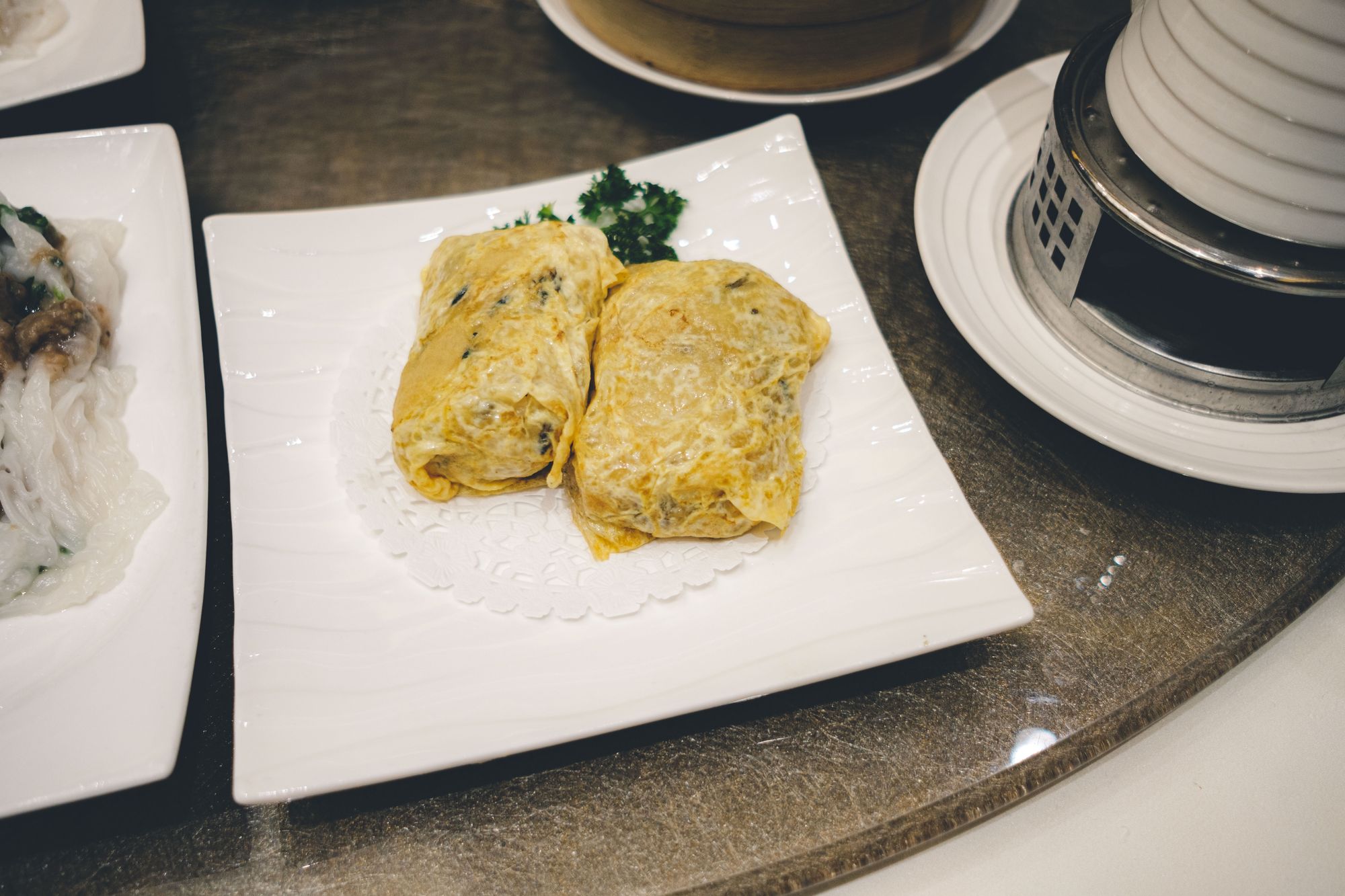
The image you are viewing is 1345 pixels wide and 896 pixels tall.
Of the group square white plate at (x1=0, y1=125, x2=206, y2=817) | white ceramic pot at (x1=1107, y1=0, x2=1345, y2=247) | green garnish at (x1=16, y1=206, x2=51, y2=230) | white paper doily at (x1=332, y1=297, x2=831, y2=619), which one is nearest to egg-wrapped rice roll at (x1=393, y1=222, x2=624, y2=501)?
white paper doily at (x1=332, y1=297, x2=831, y2=619)

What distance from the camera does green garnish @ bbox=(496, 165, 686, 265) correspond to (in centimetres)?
262

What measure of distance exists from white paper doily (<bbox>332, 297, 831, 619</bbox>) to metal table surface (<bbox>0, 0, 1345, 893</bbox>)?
0.31 meters

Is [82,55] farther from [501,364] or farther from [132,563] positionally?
[501,364]

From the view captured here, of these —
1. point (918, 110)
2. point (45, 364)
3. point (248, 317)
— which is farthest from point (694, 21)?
point (45, 364)

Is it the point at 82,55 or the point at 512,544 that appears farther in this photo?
the point at 82,55

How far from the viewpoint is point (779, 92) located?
10.1 ft

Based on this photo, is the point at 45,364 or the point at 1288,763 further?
the point at 45,364

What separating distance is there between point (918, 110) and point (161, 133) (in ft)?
8.10

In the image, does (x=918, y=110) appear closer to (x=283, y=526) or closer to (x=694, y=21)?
(x=694, y=21)

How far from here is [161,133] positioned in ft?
9.18

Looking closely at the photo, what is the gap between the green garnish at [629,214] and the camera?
2.62m

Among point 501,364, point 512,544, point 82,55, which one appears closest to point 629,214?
point 501,364

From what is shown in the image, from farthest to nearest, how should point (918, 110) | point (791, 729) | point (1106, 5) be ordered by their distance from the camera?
1. point (1106, 5)
2. point (918, 110)
3. point (791, 729)

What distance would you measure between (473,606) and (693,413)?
Result: 2.12 ft
